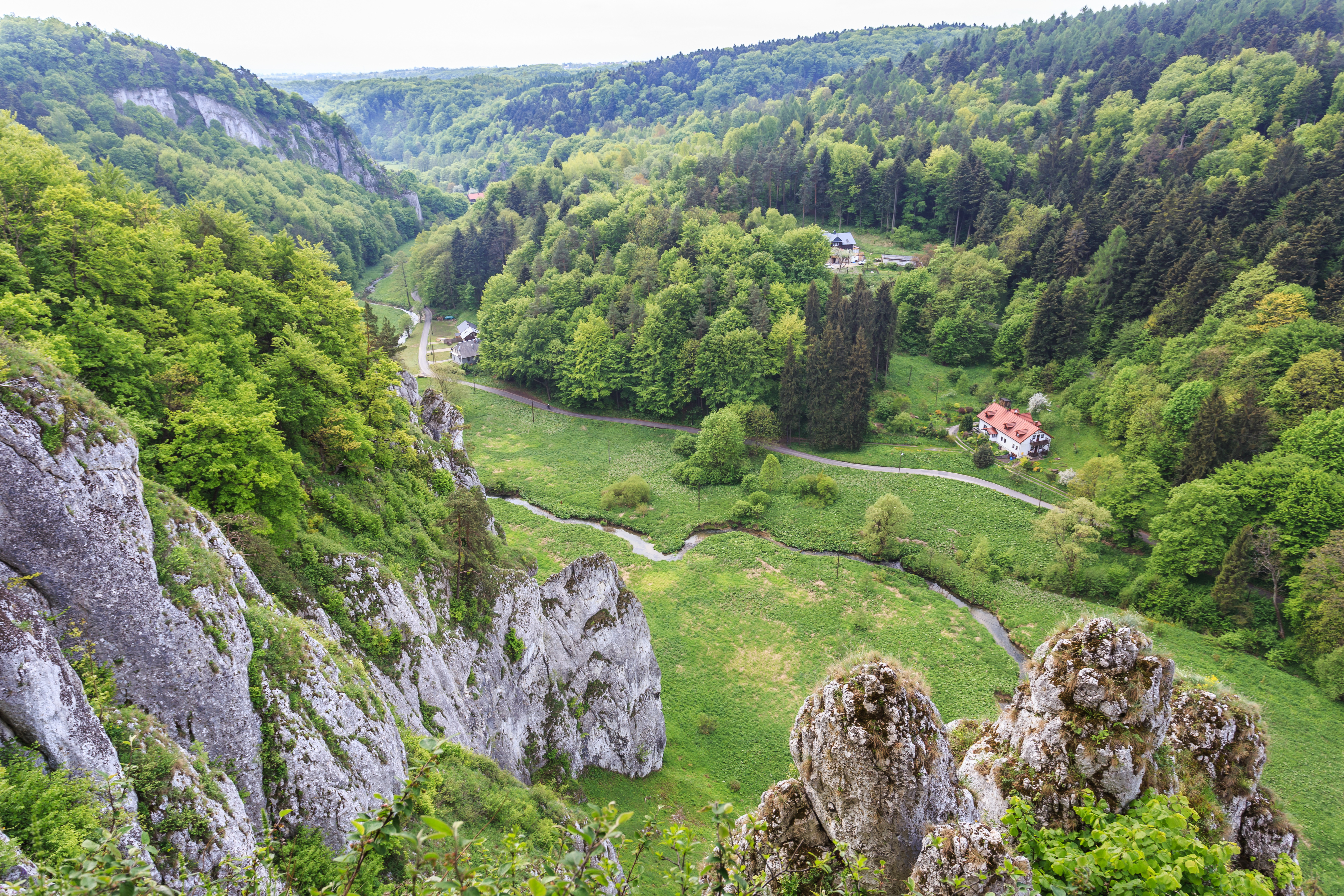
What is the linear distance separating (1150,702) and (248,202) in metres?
124

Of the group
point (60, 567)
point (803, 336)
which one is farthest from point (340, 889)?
point (803, 336)

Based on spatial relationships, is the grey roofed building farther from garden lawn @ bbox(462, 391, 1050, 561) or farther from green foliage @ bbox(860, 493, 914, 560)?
green foliage @ bbox(860, 493, 914, 560)

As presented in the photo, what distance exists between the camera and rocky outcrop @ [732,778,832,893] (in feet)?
33.9

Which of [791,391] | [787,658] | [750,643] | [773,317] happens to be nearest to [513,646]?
[750,643]

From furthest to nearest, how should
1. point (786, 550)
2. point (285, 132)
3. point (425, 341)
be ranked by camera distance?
point (285, 132)
point (425, 341)
point (786, 550)

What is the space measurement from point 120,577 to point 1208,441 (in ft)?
197

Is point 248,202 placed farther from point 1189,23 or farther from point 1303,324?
point 1189,23

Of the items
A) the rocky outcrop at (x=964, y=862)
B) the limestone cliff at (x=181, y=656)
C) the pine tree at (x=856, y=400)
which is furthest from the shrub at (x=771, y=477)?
the rocky outcrop at (x=964, y=862)

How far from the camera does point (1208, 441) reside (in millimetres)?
45438

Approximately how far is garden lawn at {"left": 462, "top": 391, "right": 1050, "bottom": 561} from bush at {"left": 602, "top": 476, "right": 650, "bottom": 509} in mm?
692

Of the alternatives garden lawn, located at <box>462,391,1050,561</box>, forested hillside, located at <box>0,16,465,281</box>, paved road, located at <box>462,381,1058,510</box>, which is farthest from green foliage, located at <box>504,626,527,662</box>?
forested hillside, located at <box>0,16,465,281</box>

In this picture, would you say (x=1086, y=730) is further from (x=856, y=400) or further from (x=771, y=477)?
(x=856, y=400)

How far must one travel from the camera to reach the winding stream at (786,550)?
137ft

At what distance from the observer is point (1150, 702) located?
1091 centimetres
